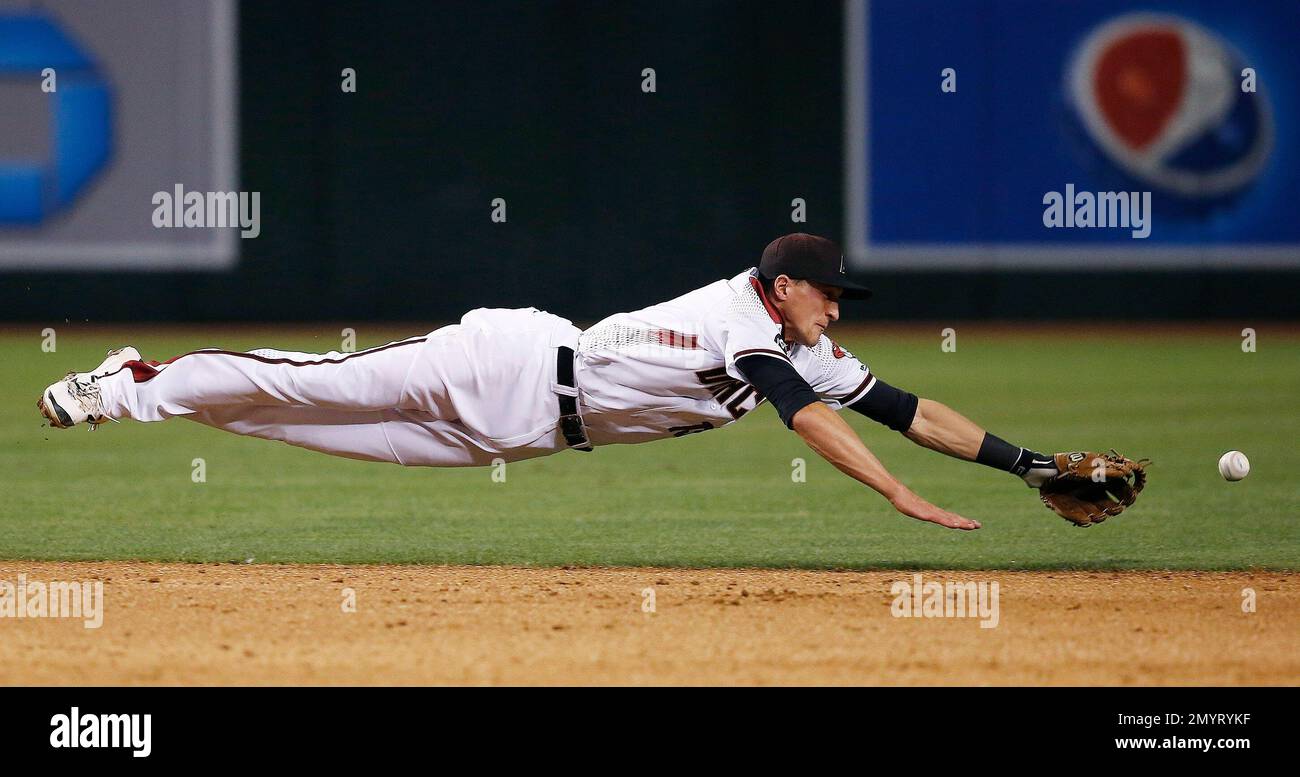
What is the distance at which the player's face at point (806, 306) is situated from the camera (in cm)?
512

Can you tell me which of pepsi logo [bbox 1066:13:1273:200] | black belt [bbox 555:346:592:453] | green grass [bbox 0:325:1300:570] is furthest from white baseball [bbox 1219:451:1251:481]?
pepsi logo [bbox 1066:13:1273:200]

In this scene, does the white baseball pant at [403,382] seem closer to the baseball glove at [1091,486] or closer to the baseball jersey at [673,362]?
the baseball jersey at [673,362]

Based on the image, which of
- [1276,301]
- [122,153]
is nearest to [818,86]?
[1276,301]

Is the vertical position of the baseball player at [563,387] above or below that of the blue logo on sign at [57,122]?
below

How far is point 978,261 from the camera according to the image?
53.9 ft

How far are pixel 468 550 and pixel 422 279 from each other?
1032cm

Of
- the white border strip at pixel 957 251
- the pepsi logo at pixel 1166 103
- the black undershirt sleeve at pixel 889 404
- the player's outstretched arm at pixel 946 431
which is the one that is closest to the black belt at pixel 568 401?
the black undershirt sleeve at pixel 889 404

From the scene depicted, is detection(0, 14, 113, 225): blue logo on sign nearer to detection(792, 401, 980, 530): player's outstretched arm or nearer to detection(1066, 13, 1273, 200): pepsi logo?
A: detection(1066, 13, 1273, 200): pepsi logo

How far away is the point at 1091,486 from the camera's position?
18.7 feet

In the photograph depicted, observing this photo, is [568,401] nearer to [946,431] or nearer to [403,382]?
[403,382]

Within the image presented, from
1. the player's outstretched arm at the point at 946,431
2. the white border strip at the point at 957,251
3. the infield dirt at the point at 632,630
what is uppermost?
the white border strip at the point at 957,251

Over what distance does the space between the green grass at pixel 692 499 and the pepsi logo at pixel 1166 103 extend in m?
3.96

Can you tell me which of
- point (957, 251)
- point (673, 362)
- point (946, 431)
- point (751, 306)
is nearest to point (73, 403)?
point (673, 362)

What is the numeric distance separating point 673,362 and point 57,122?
12.0 metres
